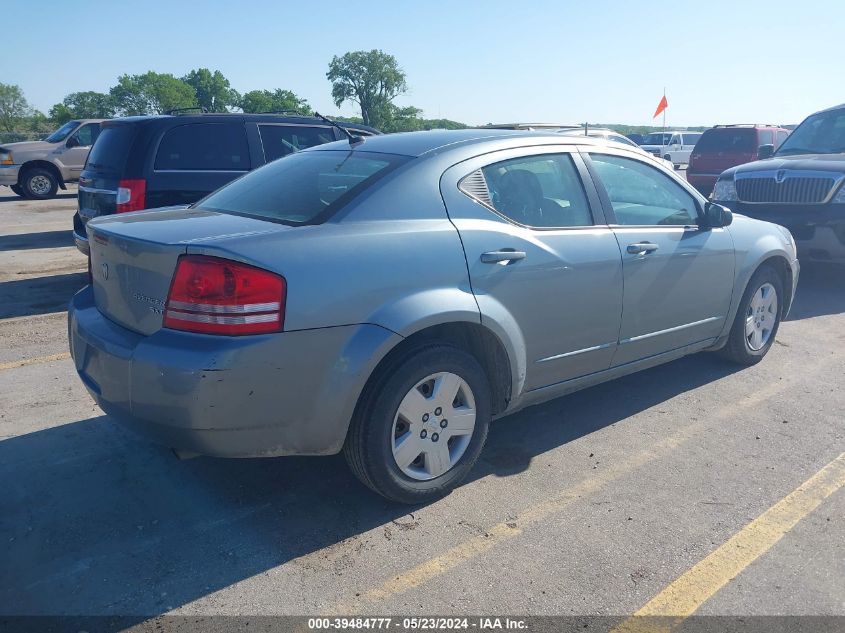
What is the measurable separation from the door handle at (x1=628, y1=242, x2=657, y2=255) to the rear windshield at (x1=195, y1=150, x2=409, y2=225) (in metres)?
1.45

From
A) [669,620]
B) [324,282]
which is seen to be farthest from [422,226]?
[669,620]

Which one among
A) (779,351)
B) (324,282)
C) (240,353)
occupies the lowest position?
(779,351)

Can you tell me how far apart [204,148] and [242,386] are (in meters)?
5.64

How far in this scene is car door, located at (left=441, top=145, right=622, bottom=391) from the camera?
350 cm

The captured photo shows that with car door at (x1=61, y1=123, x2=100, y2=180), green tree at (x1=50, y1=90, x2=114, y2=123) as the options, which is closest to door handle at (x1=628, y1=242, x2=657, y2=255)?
car door at (x1=61, y1=123, x2=100, y2=180)

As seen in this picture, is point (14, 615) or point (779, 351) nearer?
point (14, 615)

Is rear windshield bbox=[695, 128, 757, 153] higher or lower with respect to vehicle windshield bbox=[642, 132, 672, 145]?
higher

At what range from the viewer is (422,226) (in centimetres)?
333

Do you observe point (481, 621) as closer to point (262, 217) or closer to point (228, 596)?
point (228, 596)

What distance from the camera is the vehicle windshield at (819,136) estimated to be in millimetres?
8891

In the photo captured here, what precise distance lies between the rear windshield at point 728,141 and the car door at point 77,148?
14784mm

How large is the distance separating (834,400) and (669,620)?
286 cm

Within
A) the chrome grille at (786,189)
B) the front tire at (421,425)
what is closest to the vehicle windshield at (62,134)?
the chrome grille at (786,189)

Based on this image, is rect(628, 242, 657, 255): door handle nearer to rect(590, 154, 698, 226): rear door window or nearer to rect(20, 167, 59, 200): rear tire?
rect(590, 154, 698, 226): rear door window
